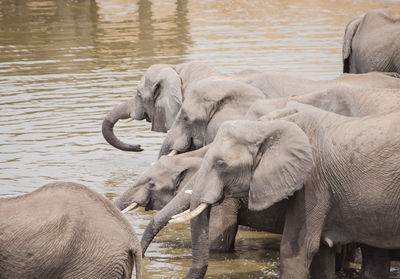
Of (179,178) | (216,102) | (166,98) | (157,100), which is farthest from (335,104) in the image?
(157,100)

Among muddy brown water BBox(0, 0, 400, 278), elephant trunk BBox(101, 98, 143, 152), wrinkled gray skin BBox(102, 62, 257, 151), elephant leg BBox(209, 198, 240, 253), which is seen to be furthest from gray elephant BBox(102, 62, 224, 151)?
elephant leg BBox(209, 198, 240, 253)

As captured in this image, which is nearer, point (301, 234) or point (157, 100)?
point (301, 234)

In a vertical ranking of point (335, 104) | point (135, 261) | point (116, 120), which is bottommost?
point (116, 120)

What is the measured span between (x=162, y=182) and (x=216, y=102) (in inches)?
44.8

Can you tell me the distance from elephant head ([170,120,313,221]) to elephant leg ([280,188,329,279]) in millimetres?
198

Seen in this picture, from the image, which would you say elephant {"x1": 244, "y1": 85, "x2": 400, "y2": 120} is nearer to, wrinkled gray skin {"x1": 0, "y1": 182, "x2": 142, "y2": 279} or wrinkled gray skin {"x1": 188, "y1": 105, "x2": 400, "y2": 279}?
wrinkled gray skin {"x1": 188, "y1": 105, "x2": 400, "y2": 279}

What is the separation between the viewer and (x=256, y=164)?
6359 mm

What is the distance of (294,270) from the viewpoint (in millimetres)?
6395

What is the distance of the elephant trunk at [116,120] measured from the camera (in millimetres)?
10516

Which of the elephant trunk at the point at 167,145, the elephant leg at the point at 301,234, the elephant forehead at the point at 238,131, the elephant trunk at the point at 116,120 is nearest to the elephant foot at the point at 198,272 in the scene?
the elephant leg at the point at 301,234

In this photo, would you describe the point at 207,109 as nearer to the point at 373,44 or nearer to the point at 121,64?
the point at 373,44

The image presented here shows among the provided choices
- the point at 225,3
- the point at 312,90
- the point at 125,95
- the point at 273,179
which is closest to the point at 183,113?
the point at 312,90

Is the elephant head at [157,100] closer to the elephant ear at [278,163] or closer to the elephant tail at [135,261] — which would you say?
the elephant ear at [278,163]

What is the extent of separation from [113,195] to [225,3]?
60.2ft
